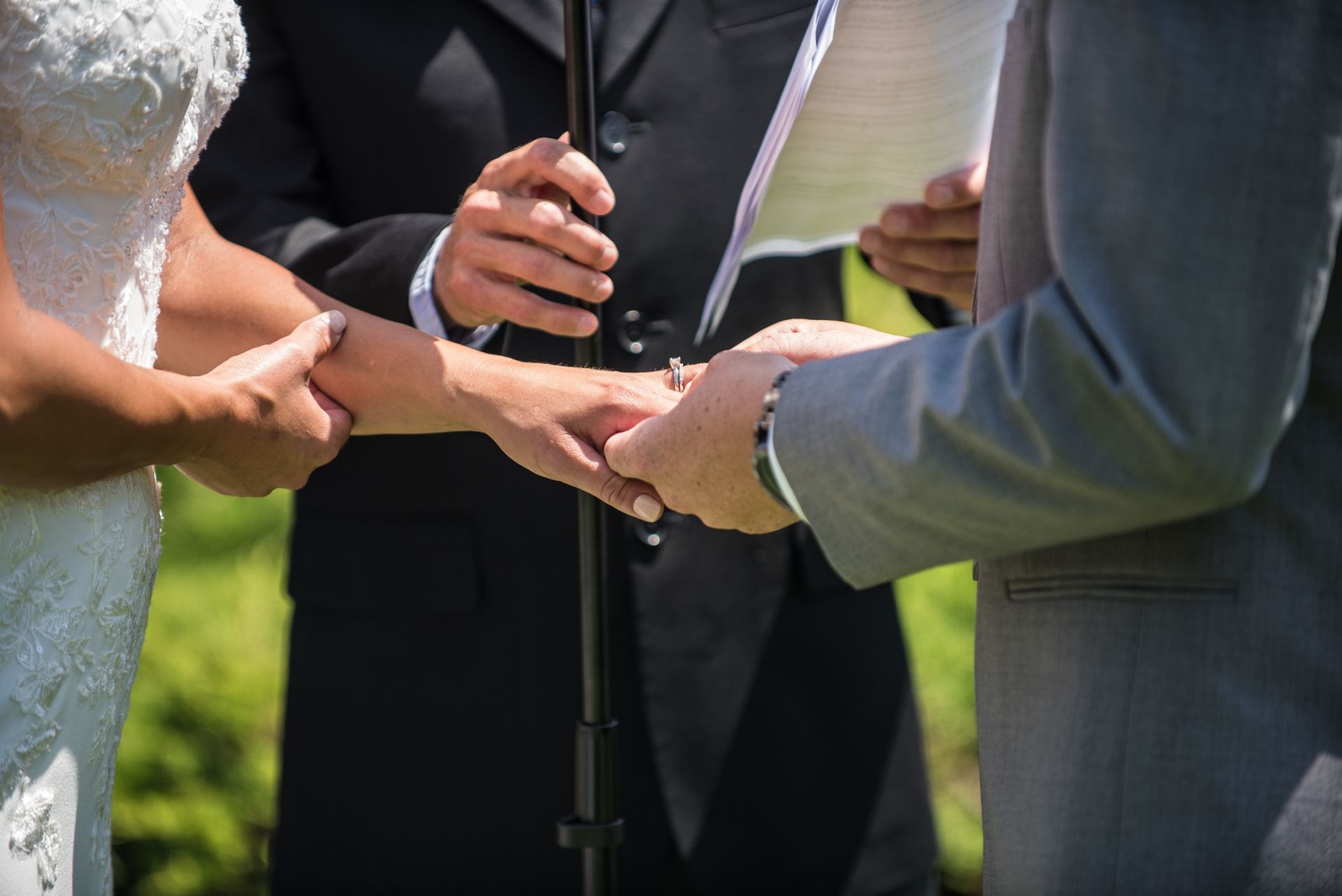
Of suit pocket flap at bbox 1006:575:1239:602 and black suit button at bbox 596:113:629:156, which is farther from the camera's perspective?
black suit button at bbox 596:113:629:156

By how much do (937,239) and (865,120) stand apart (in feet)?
0.91

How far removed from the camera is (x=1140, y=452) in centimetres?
112

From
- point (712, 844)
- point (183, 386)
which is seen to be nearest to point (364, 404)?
point (183, 386)

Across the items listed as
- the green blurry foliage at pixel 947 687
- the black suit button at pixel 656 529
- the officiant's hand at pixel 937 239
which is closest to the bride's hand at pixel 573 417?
the black suit button at pixel 656 529

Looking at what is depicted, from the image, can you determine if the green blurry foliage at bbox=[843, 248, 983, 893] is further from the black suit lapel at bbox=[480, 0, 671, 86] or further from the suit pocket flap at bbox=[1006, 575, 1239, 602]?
the suit pocket flap at bbox=[1006, 575, 1239, 602]

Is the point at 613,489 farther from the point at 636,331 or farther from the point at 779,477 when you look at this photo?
the point at 636,331

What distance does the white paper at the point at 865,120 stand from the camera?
5.43 ft

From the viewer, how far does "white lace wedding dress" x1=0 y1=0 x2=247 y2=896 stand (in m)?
1.33

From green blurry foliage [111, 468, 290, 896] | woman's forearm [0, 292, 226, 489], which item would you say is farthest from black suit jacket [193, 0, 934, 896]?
green blurry foliage [111, 468, 290, 896]

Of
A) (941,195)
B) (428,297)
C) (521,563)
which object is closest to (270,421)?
(428,297)

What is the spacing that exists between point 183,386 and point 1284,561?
118 centimetres

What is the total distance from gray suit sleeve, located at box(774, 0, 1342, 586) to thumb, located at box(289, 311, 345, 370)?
87cm

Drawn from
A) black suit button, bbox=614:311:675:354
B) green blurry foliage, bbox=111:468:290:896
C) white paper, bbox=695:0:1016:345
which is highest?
white paper, bbox=695:0:1016:345

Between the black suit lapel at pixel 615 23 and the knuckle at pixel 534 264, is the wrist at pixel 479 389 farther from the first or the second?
the black suit lapel at pixel 615 23
